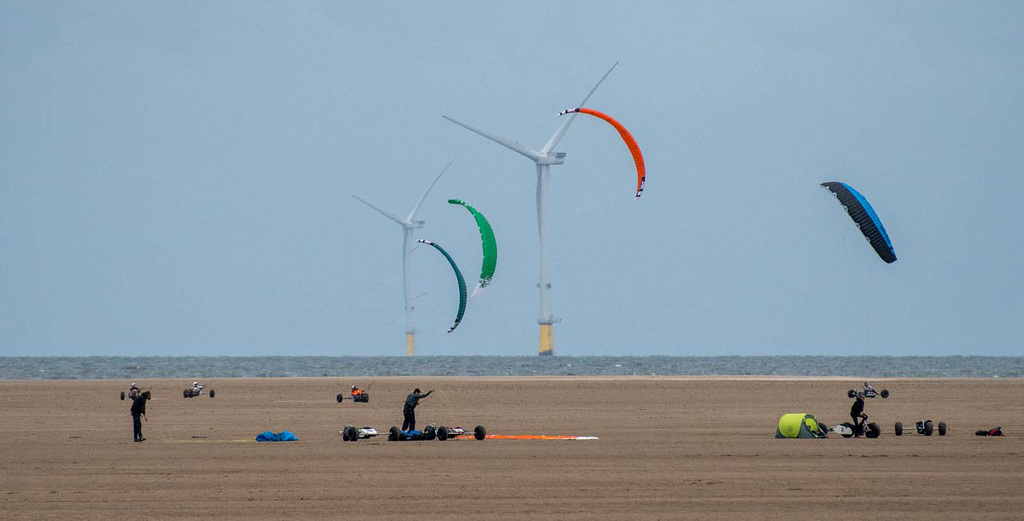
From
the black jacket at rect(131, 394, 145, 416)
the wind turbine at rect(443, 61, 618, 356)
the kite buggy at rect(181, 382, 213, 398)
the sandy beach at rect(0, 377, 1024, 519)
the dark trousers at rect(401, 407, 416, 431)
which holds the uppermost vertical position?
the wind turbine at rect(443, 61, 618, 356)

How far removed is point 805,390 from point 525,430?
106 ft

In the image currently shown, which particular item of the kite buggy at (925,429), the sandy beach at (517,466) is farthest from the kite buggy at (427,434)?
the kite buggy at (925,429)

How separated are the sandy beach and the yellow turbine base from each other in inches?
4275

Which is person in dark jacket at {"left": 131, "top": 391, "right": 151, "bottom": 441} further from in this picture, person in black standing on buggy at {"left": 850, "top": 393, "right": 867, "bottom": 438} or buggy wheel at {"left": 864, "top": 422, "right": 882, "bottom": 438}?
buggy wheel at {"left": 864, "top": 422, "right": 882, "bottom": 438}

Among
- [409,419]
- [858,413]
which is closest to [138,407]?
[409,419]

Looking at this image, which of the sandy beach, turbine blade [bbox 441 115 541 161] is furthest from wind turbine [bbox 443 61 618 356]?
the sandy beach

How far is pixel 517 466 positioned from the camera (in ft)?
96.8

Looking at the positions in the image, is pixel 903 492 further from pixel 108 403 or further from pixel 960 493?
pixel 108 403

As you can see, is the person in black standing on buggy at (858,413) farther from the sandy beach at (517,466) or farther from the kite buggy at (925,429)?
the kite buggy at (925,429)

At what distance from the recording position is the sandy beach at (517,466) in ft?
74.9

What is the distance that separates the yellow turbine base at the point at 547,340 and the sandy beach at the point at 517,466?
356 feet

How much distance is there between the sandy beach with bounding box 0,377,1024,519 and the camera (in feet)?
74.9

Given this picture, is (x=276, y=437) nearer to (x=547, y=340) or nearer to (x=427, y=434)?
(x=427, y=434)

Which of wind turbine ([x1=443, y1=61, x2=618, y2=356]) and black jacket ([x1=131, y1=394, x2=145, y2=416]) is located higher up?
wind turbine ([x1=443, y1=61, x2=618, y2=356])
